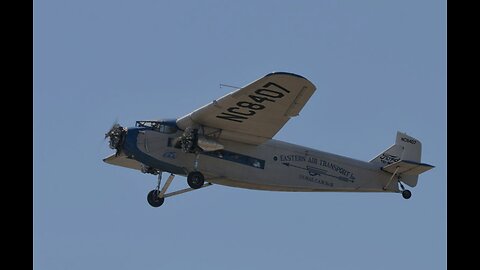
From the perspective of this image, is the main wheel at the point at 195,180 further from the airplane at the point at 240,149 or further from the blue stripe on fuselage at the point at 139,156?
the blue stripe on fuselage at the point at 139,156

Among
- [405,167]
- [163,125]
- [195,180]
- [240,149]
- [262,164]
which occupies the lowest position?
[195,180]

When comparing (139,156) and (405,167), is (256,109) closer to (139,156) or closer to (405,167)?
(139,156)

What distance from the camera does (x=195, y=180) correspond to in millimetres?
25516

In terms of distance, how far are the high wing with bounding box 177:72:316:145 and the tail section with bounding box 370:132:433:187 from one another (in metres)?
5.14

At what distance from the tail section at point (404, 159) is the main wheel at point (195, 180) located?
676 cm

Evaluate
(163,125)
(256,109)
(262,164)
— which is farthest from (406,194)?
(163,125)

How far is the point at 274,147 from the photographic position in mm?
27047

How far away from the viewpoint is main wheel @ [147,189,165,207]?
2719cm

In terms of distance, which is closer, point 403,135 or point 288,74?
point 288,74

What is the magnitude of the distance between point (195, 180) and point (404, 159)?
26.1 ft
